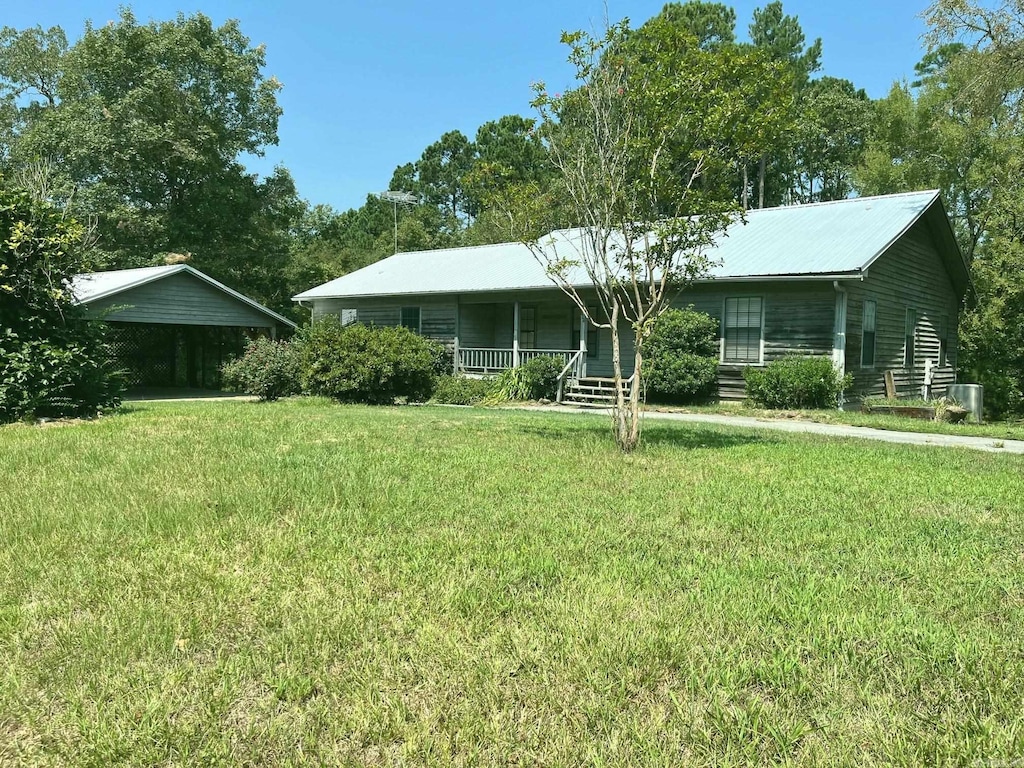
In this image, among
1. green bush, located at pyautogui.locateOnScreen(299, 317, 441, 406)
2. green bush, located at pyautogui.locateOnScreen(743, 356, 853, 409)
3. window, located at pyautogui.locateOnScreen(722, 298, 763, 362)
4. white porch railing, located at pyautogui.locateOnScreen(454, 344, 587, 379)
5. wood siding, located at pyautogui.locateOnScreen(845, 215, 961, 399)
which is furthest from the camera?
white porch railing, located at pyautogui.locateOnScreen(454, 344, 587, 379)

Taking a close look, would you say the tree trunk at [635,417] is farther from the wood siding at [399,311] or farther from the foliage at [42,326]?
the wood siding at [399,311]

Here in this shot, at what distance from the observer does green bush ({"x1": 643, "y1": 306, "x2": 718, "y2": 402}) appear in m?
16.8

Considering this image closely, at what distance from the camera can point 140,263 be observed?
101 ft

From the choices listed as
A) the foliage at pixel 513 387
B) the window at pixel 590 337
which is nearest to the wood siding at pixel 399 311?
the window at pixel 590 337

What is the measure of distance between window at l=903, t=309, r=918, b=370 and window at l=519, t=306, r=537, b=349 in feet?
35.3

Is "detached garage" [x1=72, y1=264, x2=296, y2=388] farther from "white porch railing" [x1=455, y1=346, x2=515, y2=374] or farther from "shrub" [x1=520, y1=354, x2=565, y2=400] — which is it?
"shrub" [x1=520, y1=354, x2=565, y2=400]

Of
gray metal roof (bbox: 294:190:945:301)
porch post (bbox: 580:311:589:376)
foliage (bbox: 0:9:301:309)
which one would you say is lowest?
porch post (bbox: 580:311:589:376)

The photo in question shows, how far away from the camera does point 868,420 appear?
1376cm

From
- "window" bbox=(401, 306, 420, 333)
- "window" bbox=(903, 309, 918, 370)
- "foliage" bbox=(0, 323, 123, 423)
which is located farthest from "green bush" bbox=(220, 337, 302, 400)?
"window" bbox=(903, 309, 918, 370)

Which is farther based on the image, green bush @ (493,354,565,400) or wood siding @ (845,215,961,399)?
green bush @ (493,354,565,400)

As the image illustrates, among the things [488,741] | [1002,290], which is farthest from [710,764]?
[1002,290]

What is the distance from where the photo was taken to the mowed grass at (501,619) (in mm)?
2477

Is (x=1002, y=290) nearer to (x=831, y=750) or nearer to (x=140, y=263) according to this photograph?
(x=831, y=750)

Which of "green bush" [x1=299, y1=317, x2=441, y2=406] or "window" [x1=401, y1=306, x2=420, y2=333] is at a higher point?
"window" [x1=401, y1=306, x2=420, y2=333]
